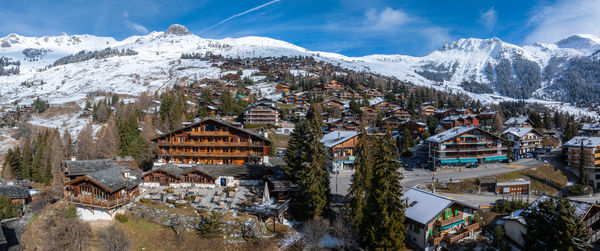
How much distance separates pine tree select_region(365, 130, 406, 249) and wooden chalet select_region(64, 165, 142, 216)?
30.6 metres

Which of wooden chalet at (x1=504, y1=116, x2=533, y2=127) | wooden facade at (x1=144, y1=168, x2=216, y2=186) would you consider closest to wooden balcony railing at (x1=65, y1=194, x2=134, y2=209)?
wooden facade at (x1=144, y1=168, x2=216, y2=186)

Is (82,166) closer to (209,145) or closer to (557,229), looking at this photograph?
(209,145)

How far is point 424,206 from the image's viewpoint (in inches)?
1378

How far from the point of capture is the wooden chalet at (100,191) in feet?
119

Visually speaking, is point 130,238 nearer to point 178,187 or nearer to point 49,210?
point 178,187

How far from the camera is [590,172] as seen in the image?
62.2 m

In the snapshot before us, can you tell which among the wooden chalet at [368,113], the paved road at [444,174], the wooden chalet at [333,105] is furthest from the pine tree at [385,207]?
the wooden chalet at [333,105]

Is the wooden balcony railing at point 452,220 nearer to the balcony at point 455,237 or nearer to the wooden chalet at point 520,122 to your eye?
the balcony at point 455,237

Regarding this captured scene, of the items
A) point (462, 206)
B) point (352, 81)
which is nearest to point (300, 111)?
point (352, 81)

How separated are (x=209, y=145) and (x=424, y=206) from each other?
124 ft

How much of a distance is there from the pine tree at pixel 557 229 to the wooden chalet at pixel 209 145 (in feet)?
132

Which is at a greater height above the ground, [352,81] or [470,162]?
[352,81]

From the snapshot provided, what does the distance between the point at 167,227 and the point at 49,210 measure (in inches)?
760

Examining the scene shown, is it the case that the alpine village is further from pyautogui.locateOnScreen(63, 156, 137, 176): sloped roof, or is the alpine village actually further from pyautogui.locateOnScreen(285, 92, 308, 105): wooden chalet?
pyautogui.locateOnScreen(285, 92, 308, 105): wooden chalet
